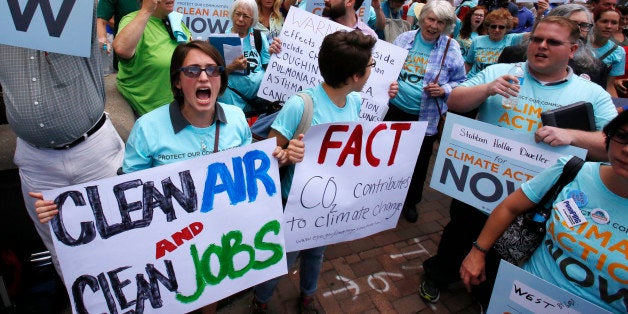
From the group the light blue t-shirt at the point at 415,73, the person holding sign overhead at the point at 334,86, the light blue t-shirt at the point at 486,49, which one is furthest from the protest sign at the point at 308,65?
the light blue t-shirt at the point at 486,49

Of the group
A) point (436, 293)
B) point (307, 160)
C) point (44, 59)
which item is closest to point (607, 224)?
point (307, 160)

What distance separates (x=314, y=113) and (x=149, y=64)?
1398 millimetres

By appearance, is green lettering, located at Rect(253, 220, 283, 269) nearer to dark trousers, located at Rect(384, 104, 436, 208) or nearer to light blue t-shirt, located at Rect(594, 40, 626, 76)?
dark trousers, located at Rect(384, 104, 436, 208)

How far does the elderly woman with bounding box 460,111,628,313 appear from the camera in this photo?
1.57 metres

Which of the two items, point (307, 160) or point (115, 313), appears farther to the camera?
point (307, 160)

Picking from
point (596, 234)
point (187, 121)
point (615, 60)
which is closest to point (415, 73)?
point (615, 60)

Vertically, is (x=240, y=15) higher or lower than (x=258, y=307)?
higher

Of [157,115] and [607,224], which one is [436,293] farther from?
[157,115]

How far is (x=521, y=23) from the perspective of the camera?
664cm

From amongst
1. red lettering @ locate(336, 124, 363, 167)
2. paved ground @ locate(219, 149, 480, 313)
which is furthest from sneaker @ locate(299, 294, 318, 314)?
red lettering @ locate(336, 124, 363, 167)

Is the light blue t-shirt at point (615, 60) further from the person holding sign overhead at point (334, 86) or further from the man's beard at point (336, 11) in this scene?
the person holding sign overhead at point (334, 86)

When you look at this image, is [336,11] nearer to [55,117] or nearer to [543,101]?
[543,101]

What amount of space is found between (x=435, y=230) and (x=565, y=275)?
224cm

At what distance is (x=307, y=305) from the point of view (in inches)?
108
